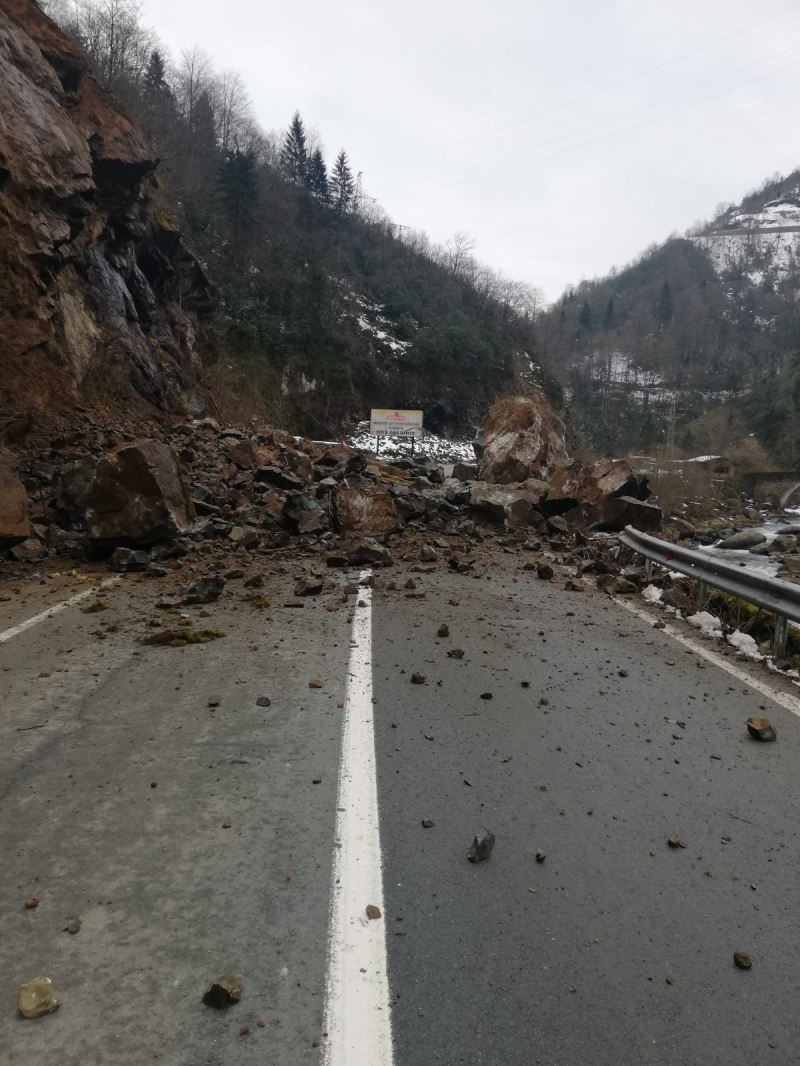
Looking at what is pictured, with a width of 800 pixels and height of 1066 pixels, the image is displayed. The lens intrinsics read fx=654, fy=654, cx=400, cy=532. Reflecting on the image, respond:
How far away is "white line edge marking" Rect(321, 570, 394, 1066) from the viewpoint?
1.80 m

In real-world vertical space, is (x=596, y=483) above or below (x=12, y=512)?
below

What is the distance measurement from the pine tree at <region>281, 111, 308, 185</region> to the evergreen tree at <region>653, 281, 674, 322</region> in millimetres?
86691

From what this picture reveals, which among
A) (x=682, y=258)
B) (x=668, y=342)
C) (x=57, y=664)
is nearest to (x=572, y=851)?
(x=57, y=664)

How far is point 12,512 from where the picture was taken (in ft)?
27.2

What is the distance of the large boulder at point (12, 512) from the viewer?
820 cm

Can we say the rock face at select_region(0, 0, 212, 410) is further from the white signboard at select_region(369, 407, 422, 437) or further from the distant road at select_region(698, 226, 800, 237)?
the distant road at select_region(698, 226, 800, 237)

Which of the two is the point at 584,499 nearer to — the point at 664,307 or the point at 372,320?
the point at 372,320

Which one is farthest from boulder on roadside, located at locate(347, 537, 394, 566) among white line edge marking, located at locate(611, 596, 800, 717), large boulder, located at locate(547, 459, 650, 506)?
large boulder, located at locate(547, 459, 650, 506)

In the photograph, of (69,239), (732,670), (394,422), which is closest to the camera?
(732,670)

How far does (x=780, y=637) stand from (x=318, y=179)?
76.1 m

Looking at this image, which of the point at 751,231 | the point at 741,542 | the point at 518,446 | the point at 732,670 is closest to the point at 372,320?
Result: the point at 518,446

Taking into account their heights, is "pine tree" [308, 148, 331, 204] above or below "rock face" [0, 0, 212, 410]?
above

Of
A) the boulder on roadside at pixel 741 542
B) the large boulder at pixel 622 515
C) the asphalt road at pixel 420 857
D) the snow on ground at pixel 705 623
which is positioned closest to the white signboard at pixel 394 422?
the boulder on roadside at pixel 741 542

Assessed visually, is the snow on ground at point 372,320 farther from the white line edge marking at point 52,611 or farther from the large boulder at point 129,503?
the white line edge marking at point 52,611
